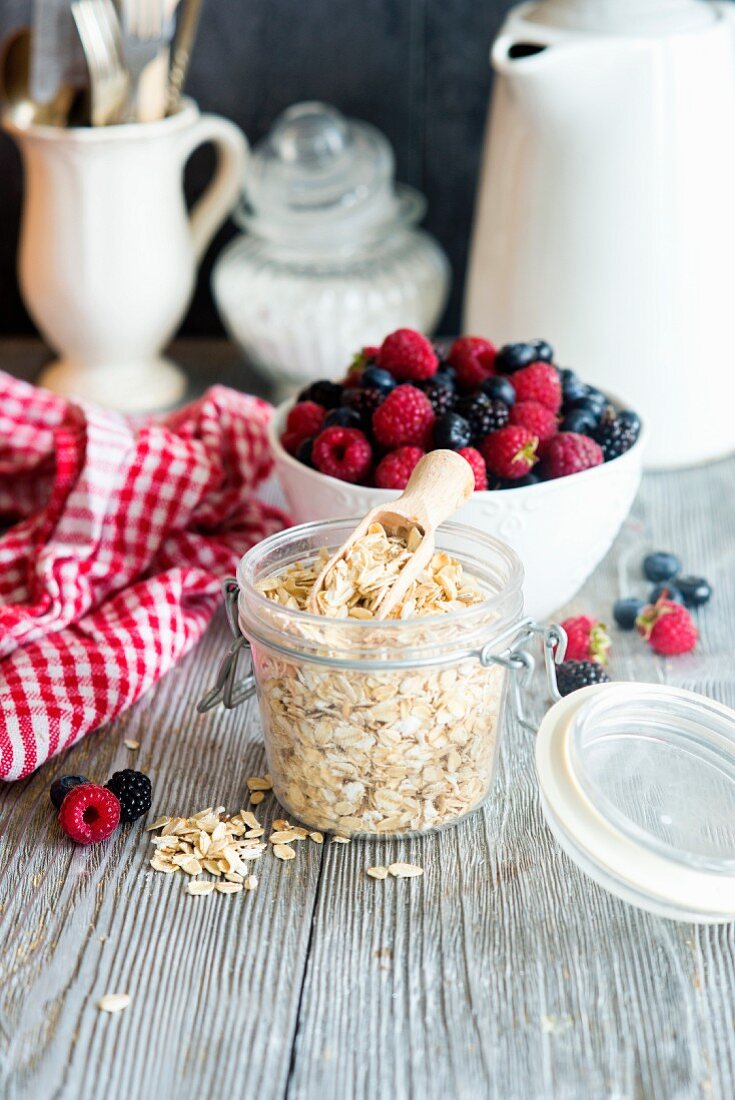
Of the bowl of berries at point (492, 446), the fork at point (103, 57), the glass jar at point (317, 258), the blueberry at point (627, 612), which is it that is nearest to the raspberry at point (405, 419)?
the bowl of berries at point (492, 446)

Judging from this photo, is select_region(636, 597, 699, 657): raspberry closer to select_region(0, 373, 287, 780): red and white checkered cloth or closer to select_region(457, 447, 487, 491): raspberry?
select_region(457, 447, 487, 491): raspberry

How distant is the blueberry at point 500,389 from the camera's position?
2.96 feet

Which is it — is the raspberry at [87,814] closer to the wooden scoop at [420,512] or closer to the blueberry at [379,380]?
the wooden scoop at [420,512]

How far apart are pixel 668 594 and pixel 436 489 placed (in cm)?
32

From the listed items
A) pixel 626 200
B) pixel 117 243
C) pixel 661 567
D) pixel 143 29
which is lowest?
pixel 661 567

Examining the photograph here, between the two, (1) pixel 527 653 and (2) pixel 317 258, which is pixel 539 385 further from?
(2) pixel 317 258

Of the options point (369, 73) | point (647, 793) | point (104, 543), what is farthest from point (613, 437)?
point (369, 73)

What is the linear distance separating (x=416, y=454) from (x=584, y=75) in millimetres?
463

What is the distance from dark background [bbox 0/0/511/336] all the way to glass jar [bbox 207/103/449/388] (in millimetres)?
157

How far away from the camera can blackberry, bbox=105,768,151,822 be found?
0.76m

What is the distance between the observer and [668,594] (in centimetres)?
101

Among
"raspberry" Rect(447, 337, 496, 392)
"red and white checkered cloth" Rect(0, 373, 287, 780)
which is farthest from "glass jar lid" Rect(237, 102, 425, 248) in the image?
"raspberry" Rect(447, 337, 496, 392)

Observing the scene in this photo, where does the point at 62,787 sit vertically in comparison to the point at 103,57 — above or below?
below

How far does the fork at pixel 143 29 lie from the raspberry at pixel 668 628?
0.77 meters
